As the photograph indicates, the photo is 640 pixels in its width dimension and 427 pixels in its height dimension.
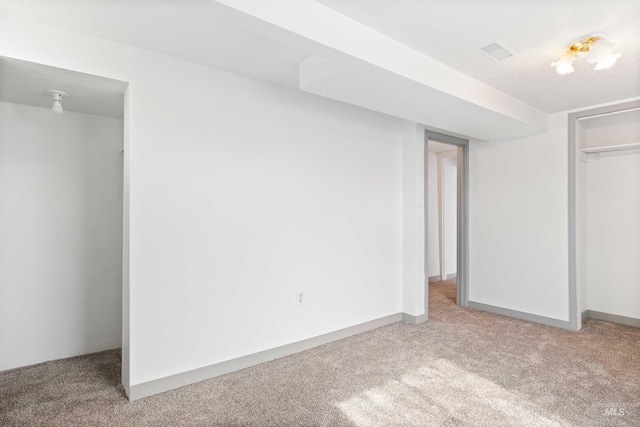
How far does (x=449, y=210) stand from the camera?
6273 millimetres

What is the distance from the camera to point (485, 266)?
14.5 feet

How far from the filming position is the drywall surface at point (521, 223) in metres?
3.79

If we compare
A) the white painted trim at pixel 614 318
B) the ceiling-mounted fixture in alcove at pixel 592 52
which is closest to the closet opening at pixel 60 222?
the ceiling-mounted fixture in alcove at pixel 592 52

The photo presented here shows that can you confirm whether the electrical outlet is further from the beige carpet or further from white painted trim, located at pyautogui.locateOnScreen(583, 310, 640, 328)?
white painted trim, located at pyautogui.locateOnScreen(583, 310, 640, 328)

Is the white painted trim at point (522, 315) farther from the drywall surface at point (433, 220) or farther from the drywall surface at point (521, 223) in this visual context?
the drywall surface at point (433, 220)

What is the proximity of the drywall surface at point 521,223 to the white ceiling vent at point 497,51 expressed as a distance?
185 centimetres

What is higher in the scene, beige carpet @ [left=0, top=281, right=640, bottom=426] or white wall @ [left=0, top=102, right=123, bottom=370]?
white wall @ [left=0, top=102, right=123, bottom=370]

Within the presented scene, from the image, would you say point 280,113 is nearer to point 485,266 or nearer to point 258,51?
point 258,51

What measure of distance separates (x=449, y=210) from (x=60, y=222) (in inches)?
218

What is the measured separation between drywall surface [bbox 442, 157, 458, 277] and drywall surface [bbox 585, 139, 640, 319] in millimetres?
2313

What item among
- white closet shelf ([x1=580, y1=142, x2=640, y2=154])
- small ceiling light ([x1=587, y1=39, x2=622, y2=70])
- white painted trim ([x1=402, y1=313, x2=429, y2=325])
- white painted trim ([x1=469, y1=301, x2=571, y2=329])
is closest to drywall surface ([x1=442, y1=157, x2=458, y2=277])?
white painted trim ([x1=469, y1=301, x2=571, y2=329])

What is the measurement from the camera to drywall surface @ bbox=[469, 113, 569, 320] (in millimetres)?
3789

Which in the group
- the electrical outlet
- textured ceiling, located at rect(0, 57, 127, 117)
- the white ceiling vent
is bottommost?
the electrical outlet

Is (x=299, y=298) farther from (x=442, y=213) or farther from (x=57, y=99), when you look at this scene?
(x=442, y=213)
